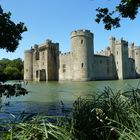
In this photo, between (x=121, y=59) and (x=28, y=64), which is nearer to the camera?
(x=121, y=59)

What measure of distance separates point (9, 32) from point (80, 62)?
3151 centimetres

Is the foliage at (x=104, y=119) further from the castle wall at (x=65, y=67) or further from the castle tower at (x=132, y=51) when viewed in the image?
the castle tower at (x=132, y=51)

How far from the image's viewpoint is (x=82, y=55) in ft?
120

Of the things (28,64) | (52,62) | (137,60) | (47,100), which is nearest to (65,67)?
(52,62)

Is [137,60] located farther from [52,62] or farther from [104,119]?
[104,119]

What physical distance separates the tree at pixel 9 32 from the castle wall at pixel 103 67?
114 feet

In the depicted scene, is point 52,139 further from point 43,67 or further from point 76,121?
point 43,67

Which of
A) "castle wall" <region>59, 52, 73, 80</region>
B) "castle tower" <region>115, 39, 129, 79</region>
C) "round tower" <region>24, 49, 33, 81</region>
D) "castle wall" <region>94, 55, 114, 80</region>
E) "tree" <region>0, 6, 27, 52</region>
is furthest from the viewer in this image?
"round tower" <region>24, 49, 33, 81</region>

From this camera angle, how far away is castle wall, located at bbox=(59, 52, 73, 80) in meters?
39.8

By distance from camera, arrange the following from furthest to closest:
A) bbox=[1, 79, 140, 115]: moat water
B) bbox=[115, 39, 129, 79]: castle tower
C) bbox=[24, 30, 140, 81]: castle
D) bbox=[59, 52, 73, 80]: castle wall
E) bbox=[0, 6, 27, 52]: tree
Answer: bbox=[115, 39, 129, 79]: castle tower → bbox=[59, 52, 73, 80]: castle wall → bbox=[24, 30, 140, 81]: castle → bbox=[1, 79, 140, 115]: moat water → bbox=[0, 6, 27, 52]: tree

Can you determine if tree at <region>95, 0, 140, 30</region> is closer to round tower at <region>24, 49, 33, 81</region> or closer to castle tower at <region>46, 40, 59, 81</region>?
castle tower at <region>46, 40, 59, 81</region>

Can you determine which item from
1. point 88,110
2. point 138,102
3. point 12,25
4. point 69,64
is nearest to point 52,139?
point 88,110

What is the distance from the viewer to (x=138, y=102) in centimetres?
326

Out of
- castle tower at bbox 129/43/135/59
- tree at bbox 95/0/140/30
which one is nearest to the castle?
castle tower at bbox 129/43/135/59
